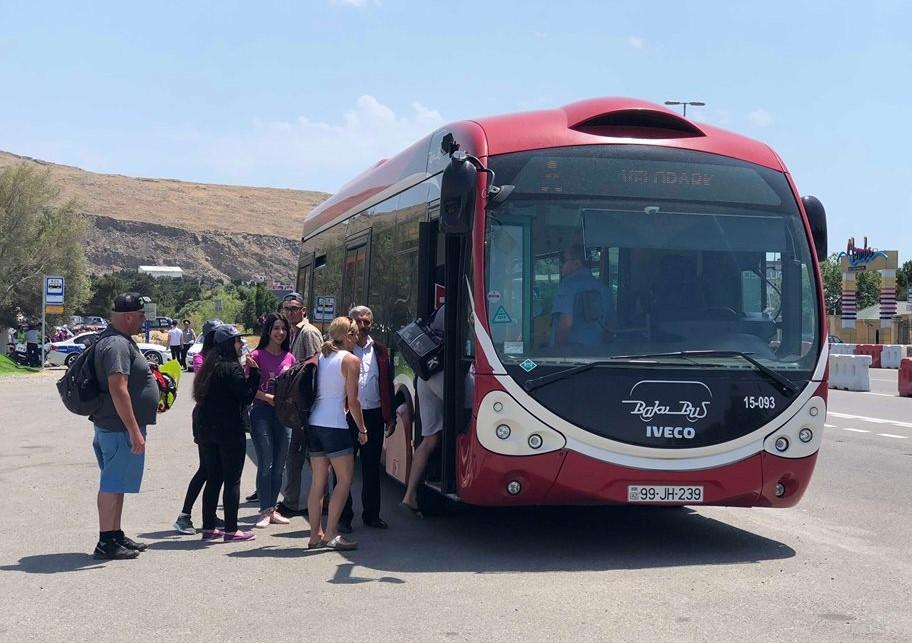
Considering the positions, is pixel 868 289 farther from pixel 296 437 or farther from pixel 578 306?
pixel 578 306

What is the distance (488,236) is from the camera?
27.5 ft

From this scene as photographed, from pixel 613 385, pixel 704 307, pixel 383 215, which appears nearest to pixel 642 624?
pixel 613 385

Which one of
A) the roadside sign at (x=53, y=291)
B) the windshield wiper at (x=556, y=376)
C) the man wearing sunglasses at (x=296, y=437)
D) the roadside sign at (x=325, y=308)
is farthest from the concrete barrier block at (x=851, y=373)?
the windshield wiper at (x=556, y=376)

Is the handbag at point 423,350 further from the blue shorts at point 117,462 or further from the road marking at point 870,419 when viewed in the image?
the road marking at point 870,419

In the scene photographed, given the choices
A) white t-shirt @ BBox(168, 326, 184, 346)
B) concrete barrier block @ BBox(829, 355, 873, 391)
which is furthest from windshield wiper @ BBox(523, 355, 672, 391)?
white t-shirt @ BBox(168, 326, 184, 346)

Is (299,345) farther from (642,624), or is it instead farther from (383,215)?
(642,624)

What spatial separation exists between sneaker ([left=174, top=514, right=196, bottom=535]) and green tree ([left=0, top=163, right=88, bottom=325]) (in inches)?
1769

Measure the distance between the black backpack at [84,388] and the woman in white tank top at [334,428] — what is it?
157 centimetres

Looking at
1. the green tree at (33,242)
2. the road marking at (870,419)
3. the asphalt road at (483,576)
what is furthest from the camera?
the green tree at (33,242)

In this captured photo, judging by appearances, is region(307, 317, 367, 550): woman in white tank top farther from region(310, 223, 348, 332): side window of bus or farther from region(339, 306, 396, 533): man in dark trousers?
region(310, 223, 348, 332): side window of bus

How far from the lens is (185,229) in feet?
520

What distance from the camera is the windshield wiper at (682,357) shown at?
8172mm

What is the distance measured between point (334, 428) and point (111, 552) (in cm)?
178

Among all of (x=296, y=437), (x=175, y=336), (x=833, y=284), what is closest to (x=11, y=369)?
(x=175, y=336)
